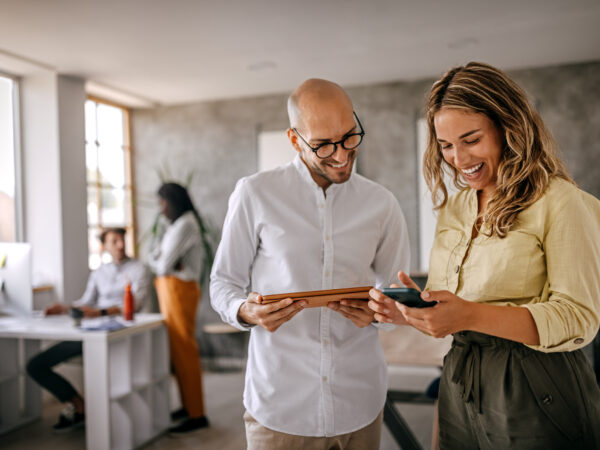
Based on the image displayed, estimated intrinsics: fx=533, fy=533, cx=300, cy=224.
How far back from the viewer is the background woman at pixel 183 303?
3.86 m

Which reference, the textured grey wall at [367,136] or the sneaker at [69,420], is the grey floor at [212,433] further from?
the textured grey wall at [367,136]

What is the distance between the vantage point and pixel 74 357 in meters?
4.01

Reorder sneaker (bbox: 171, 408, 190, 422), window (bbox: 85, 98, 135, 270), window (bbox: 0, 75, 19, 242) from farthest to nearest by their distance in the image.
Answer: window (bbox: 85, 98, 135, 270)
window (bbox: 0, 75, 19, 242)
sneaker (bbox: 171, 408, 190, 422)

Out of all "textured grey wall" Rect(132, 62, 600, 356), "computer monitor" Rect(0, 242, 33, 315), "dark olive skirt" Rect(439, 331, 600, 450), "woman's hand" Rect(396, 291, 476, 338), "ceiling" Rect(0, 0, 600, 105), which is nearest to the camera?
"woman's hand" Rect(396, 291, 476, 338)

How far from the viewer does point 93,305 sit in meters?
4.29

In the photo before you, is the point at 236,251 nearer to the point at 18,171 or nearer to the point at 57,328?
the point at 57,328

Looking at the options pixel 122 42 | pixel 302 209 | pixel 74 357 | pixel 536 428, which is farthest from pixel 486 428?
pixel 122 42

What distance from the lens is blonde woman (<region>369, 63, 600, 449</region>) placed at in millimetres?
1051

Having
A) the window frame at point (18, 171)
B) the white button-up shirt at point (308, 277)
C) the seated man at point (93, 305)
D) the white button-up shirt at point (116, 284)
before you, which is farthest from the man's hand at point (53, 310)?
the white button-up shirt at point (308, 277)

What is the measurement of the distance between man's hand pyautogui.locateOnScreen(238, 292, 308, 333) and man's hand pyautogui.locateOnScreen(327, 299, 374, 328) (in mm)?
95

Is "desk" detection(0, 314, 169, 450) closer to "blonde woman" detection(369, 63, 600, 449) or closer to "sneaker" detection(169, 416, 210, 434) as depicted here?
"sneaker" detection(169, 416, 210, 434)

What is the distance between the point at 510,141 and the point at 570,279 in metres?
0.33

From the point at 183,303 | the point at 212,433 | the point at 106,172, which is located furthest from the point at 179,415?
the point at 106,172

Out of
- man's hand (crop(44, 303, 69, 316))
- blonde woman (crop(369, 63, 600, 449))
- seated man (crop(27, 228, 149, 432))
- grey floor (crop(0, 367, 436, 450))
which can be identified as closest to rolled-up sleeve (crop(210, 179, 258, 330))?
blonde woman (crop(369, 63, 600, 449))
